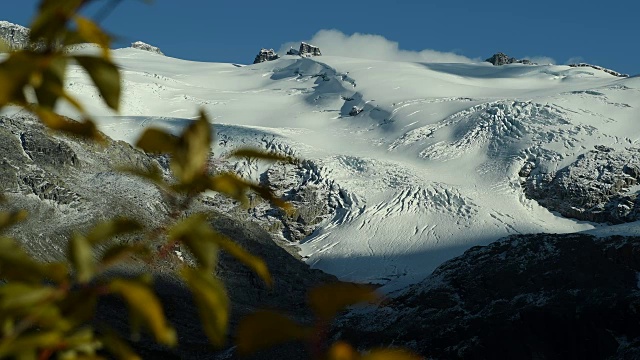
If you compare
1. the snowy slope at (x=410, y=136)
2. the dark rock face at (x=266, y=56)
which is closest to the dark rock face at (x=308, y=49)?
the dark rock face at (x=266, y=56)

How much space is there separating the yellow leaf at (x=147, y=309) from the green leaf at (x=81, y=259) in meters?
0.04

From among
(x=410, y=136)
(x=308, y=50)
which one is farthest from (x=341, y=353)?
(x=308, y=50)

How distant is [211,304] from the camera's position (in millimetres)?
1046

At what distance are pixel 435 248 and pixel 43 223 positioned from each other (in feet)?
92.3

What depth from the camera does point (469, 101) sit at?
9156cm

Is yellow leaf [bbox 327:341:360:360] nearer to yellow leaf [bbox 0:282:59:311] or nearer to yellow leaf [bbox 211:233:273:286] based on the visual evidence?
yellow leaf [bbox 211:233:273:286]

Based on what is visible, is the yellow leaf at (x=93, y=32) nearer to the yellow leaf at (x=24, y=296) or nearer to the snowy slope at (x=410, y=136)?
the yellow leaf at (x=24, y=296)

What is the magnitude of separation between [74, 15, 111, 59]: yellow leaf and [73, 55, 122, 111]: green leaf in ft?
0.16

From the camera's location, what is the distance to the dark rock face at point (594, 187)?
243ft

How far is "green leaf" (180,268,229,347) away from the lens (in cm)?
104

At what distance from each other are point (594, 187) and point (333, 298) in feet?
253

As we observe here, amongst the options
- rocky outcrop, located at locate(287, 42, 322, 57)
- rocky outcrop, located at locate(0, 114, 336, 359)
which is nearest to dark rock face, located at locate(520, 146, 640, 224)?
rocky outcrop, located at locate(0, 114, 336, 359)

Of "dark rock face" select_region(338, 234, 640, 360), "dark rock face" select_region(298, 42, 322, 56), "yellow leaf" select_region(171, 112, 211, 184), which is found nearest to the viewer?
"yellow leaf" select_region(171, 112, 211, 184)

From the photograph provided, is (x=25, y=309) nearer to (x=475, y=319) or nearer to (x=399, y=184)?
(x=475, y=319)
